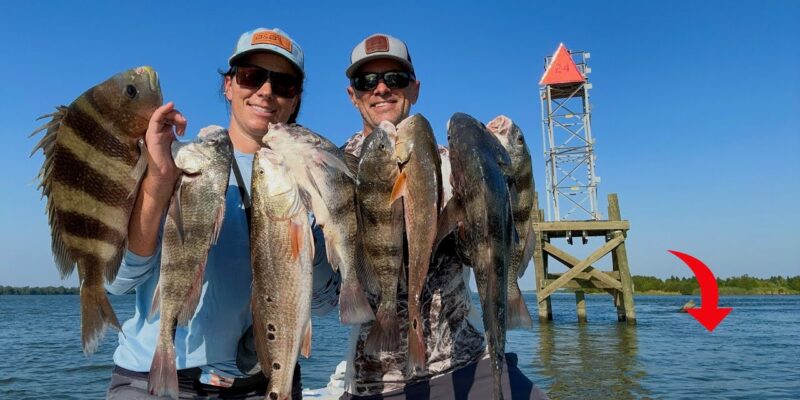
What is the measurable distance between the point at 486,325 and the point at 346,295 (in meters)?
0.84

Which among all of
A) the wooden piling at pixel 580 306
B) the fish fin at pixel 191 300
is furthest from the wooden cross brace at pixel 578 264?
the fish fin at pixel 191 300

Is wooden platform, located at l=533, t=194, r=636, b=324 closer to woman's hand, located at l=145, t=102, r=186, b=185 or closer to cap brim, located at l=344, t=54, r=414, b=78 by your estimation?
cap brim, located at l=344, t=54, r=414, b=78

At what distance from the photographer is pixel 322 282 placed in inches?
146

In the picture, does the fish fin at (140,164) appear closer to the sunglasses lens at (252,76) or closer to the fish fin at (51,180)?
the fish fin at (51,180)

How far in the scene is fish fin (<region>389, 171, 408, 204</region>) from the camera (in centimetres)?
321

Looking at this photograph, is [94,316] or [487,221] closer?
[94,316]

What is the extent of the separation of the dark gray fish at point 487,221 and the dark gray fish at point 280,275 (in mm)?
956

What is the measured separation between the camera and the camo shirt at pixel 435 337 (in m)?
3.61

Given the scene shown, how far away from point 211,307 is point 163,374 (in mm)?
578

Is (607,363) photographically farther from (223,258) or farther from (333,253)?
(223,258)

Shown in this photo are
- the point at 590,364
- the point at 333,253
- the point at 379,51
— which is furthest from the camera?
the point at 590,364

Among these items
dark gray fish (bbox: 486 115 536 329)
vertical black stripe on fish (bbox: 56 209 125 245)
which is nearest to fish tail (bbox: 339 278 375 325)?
dark gray fish (bbox: 486 115 536 329)

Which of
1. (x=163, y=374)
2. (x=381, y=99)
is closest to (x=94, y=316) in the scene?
(x=163, y=374)

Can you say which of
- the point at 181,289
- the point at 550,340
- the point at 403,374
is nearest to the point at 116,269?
the point at 181,289
